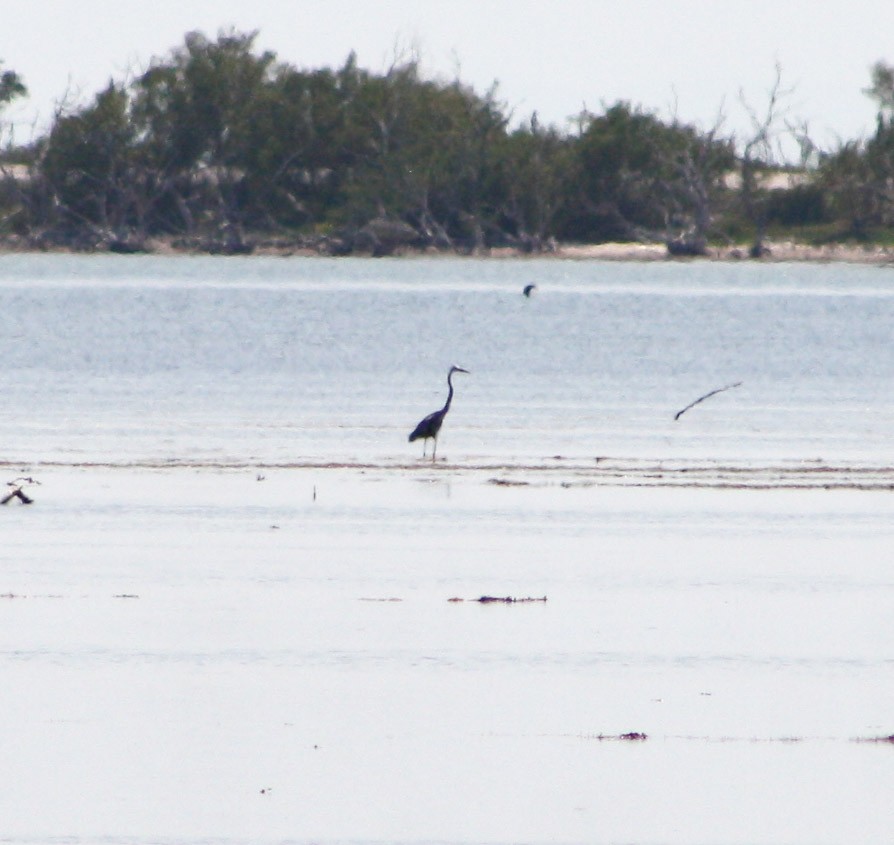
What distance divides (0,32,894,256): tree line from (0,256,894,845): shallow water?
71.7m

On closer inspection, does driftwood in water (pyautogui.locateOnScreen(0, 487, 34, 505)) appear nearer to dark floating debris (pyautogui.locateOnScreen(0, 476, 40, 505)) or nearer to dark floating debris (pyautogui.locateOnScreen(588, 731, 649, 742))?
dark floating debris (pyautogui.locateOnScreen(0, 476, 40, 505))

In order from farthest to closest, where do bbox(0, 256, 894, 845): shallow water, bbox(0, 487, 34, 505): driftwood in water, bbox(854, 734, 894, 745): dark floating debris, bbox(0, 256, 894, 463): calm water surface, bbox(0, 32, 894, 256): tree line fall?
bbox(0, 32, 894, 256): tree line < bbox(0, 256, 894, 463): calm water surface < bbox(0, 487, 34, 505): driftwood in water < bbox(854, 734, 894, 745): dark floating debris < bbox(0, 256, 894, 845): shallow water

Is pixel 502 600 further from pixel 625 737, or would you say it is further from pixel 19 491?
pixel 19 491

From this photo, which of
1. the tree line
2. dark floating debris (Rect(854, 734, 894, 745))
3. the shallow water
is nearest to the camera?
the shallow water

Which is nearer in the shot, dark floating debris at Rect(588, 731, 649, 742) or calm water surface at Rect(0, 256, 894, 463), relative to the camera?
dark floating debris at Rect(588, 731, 649, 742)

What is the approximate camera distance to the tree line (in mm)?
98625

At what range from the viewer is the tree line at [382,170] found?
98625 mm

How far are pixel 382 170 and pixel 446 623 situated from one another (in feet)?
298

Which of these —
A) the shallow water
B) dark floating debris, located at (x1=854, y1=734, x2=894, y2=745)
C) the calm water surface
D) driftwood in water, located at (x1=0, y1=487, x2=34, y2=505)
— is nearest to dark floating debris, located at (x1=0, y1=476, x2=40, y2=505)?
driftwood in water, located at (x1=0, y1=487, x2=34, y2=505)

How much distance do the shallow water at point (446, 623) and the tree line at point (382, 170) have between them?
7169 centimetres

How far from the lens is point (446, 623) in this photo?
10.4 metres

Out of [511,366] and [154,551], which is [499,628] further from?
[511,366]

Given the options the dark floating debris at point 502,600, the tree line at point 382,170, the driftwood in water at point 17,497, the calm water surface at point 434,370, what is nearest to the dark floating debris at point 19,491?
the driftwood in water at point 17,497

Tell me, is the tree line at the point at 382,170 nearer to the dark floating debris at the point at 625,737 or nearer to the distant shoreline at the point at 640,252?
the distant shoreline at the point at 640,252
